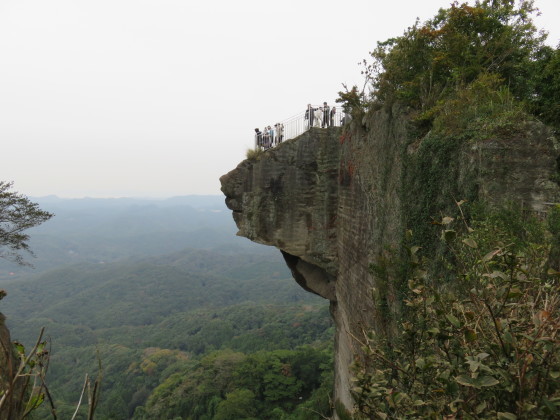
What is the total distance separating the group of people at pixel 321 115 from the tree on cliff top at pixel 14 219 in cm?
1157

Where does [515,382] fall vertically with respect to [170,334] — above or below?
above

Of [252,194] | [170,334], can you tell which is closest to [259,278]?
[170,334]

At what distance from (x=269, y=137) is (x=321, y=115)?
282cm

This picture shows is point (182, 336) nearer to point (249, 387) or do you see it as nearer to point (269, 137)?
point (249, 387)

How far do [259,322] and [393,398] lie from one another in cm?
7162

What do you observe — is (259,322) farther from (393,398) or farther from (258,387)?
(393,398)

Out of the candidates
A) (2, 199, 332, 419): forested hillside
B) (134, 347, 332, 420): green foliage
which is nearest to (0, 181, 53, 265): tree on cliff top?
(2, 199, 332, 419): forested hillside

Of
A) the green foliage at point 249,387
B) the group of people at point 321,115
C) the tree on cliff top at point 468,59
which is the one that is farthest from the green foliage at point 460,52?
the green foliage at point 249,387

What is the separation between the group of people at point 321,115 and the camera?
11062 millimetres

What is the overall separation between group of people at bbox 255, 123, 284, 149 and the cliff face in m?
1.07

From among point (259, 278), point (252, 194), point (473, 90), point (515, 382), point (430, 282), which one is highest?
point (473, 90)

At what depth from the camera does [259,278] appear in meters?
135

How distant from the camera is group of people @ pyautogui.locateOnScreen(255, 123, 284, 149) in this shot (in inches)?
511

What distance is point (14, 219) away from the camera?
524 inches
